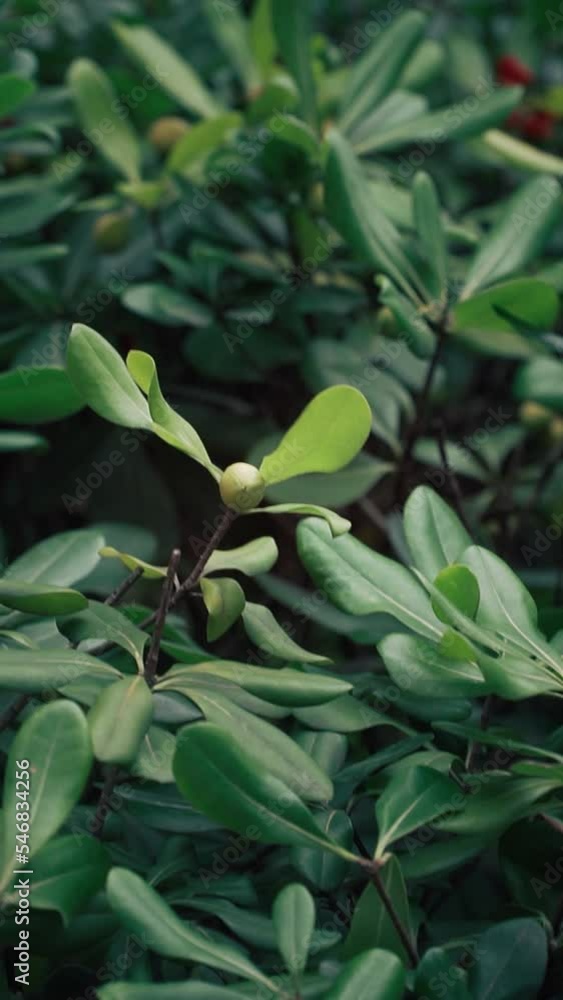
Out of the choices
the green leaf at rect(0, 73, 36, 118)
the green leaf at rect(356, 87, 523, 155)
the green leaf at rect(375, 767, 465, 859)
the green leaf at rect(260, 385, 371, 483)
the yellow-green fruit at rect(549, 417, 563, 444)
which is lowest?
the yellow-green fruit at rect(549, 417, 563, 444)

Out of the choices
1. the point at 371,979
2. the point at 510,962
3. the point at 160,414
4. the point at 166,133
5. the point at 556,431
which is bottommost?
the point at 556,431

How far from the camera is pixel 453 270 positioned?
52.6 inches

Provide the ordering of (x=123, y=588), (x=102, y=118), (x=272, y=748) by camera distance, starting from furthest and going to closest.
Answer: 1. (x=102, y=118)
2. (x=123, y=588)
3. (x=272, y=748)

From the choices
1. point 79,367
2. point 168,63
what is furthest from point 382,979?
point 168,63

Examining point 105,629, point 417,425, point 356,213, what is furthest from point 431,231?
point 105,629

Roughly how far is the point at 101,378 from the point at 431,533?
28 centimetres

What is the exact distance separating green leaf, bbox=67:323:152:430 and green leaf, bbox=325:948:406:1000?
338 mm

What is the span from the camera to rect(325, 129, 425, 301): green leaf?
3.51 ft

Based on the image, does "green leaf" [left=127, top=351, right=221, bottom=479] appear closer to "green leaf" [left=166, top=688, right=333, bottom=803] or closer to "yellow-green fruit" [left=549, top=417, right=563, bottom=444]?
"green leaf" [left=166, top=688, right=333, bottom=803]

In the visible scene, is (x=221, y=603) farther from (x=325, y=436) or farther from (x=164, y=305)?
(x=164, y=305)

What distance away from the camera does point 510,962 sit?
73 cm

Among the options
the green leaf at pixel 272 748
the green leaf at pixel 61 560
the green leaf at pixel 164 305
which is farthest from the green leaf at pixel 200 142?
the green leaf at pixel 272 748

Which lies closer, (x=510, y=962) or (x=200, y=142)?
(x=510, y=962)

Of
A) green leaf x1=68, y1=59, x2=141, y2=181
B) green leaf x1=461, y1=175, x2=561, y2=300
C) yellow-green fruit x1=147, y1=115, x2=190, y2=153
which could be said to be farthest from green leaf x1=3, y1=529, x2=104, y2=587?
yellow-green fruit x1=147, y1=115, x2=190, y2=153
